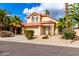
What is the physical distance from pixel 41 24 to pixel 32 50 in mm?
1696

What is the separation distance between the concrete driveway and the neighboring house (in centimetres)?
93

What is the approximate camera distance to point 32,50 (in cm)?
1706

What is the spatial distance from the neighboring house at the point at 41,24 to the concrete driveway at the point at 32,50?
0.93 m

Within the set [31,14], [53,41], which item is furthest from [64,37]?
[31,14]

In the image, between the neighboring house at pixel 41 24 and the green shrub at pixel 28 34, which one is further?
the neighboring house at pixel 41 24

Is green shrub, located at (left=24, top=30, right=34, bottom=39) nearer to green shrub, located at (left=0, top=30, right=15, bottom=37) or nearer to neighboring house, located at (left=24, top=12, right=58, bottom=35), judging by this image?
neighboring house, located at (left=24, top=12, right=58, bottom=35)

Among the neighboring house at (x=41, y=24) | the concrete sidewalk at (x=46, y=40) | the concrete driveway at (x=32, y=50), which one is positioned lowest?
the concrete driveway at (x=32, y=50)

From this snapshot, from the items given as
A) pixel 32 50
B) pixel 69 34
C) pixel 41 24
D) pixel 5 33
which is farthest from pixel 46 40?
pixel 5 33

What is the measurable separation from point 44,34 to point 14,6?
2.43m

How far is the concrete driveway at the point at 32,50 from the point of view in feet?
53.3

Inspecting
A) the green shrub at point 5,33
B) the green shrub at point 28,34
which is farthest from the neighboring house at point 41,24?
the green shrub at point 5,33

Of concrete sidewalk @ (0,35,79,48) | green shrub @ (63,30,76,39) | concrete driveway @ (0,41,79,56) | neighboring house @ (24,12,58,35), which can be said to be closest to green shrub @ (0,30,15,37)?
concrete sidewalk @ (0,35,79,48)

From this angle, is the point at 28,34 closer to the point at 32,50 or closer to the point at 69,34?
the point at 32,50

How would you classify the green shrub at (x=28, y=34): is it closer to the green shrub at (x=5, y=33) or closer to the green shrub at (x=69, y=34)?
the green shrub at (x=5, y=33)
